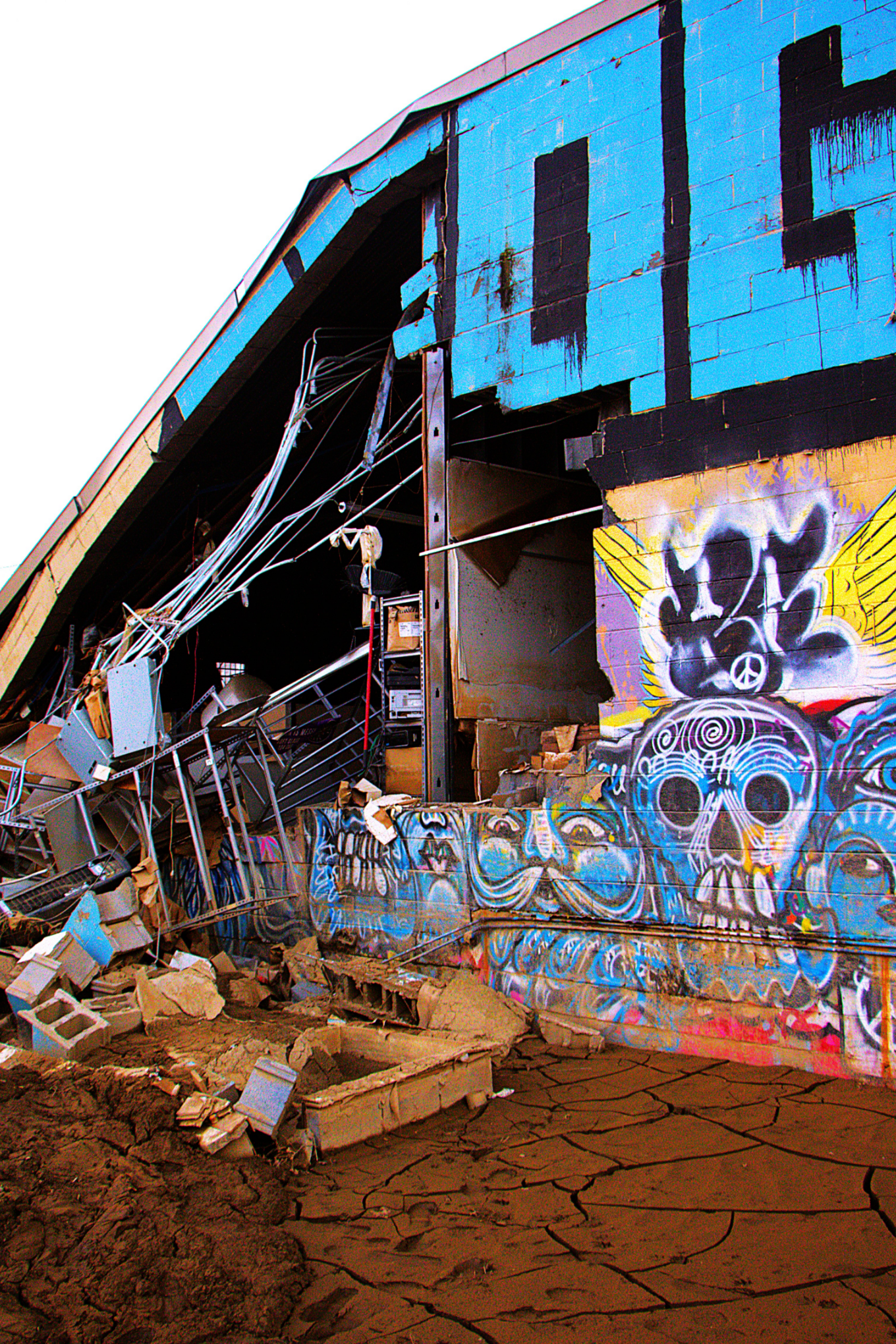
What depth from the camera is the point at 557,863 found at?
7176mm

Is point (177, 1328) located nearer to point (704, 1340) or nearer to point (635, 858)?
point (704, 1340)

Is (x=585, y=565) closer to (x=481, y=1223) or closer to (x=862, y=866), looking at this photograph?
(x=862, y=866)

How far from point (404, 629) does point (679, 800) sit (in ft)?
12.6

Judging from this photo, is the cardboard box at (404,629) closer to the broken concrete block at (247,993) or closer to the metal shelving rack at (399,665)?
the metal shelving rack at (399,665)

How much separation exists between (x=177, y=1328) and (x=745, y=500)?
557 centimetres

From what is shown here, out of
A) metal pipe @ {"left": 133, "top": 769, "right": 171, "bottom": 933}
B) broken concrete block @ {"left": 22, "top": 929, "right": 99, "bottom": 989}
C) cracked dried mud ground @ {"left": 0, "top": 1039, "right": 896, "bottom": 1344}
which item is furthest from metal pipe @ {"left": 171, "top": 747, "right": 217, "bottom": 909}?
cracked dried mud ground @ {"left": 0, "top": 1039, "right": 896, "bottom": 1344}

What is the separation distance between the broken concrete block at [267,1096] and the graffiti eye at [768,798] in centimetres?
332

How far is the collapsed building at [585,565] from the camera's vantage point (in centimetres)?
603

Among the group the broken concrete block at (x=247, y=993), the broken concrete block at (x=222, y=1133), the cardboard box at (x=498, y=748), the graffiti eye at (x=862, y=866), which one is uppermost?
the cardboard box at (x=498, y=748)

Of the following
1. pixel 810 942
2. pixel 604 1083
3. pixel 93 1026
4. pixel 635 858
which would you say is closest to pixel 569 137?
pixel 635 858

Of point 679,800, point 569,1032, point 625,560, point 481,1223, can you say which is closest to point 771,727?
point 679,800

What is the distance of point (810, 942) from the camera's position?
5871 millimetres

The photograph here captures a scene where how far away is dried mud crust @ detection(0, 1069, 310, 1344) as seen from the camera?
11.1 feet

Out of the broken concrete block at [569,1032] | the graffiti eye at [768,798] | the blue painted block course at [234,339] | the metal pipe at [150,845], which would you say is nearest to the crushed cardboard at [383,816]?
the broken concrete block at [569,1032]
